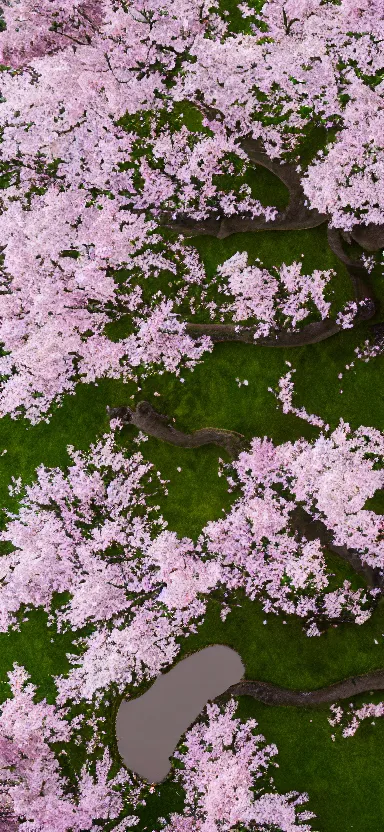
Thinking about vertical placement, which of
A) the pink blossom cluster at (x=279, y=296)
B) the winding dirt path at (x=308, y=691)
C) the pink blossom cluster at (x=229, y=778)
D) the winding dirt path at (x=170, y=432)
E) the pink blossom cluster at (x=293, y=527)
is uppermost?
the pink blossom cluster at (x=279, y=296)

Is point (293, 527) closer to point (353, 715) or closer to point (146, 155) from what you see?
point (353, 715)

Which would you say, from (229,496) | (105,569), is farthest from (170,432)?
(105,569)

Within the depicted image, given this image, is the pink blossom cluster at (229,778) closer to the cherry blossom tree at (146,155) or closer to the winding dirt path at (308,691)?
the winding dirt path at (308,691)

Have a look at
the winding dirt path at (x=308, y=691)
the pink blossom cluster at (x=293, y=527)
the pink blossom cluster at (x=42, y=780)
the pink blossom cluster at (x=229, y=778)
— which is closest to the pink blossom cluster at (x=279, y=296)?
the pink blossom cluster at (x=293, y=527)

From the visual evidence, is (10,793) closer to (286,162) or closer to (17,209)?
(17,209)

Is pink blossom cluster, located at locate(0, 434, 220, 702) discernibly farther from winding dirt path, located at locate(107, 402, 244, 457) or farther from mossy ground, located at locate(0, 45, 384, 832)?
winding dirt path, located at locate(107, 402, 244, 457)

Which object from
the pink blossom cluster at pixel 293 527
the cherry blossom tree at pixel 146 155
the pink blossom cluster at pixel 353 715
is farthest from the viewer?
the pink blossom cluster at pixel 353 715
